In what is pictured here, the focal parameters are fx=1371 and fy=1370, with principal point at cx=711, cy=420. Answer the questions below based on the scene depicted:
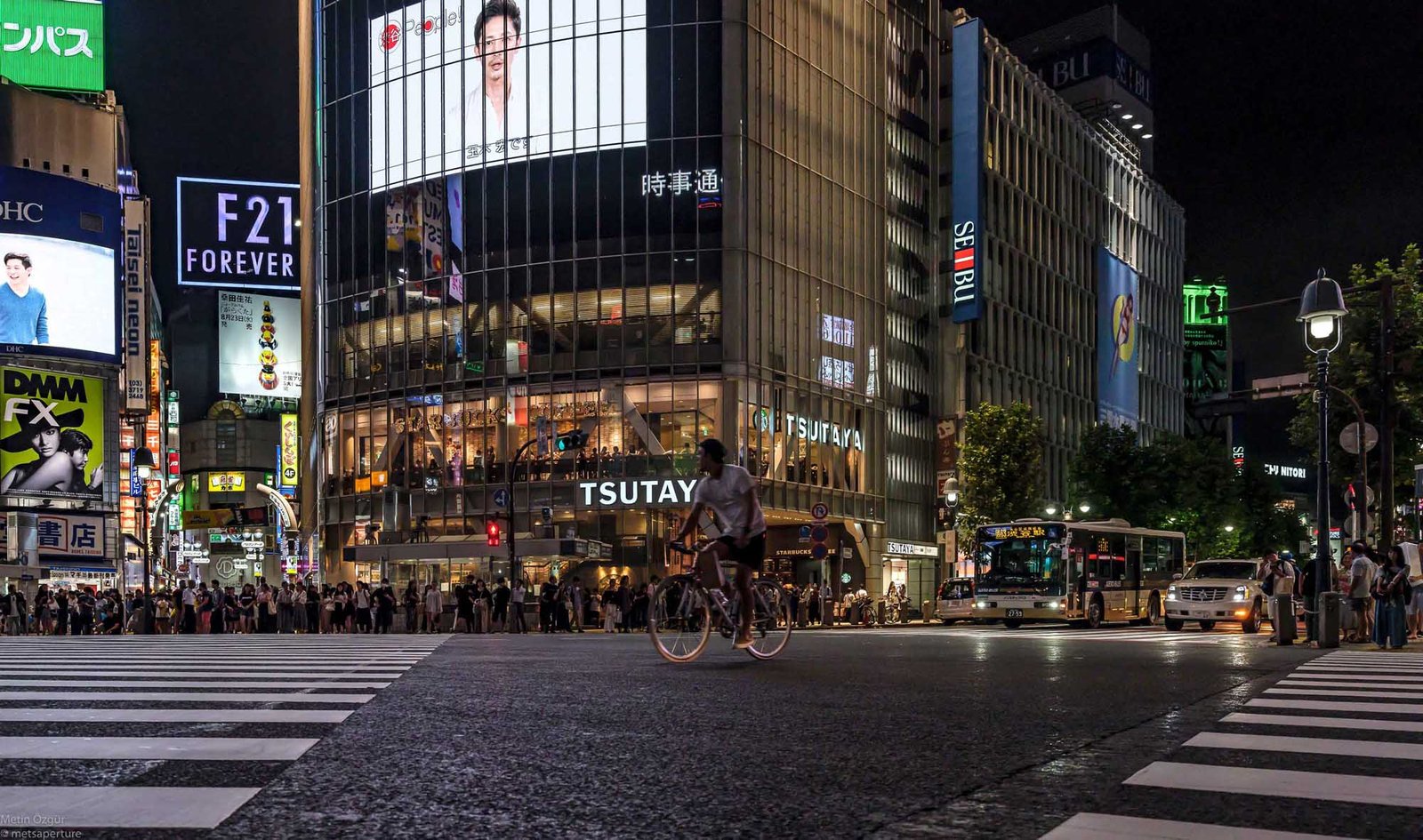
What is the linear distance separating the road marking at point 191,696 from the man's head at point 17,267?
192ft

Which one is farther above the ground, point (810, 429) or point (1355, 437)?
point (810, 429)

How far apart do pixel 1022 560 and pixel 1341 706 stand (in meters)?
28.7

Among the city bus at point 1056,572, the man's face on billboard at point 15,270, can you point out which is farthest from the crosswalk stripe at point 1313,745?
the man's face on billboard at point 15,270

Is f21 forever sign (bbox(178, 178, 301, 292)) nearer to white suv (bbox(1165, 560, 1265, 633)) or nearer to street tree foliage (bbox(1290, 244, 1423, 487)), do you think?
white suv (bbox(1165, 560, 1265, 633))

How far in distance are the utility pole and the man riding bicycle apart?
15096 millimetres

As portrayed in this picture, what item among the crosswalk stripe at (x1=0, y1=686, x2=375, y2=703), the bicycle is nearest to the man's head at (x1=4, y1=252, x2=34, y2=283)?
the bicycle

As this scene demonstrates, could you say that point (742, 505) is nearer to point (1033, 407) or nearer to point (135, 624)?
point (135, 624)

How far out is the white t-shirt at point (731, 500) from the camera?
10.0m

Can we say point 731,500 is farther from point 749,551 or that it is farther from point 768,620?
point 768,620

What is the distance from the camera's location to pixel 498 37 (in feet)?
179

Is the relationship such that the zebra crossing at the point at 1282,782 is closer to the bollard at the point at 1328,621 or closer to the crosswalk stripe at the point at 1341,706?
the crosswalk stripe at the point at 1341,706

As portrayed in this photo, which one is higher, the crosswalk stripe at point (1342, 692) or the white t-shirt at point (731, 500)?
the white t-shirt at point (731, 500)

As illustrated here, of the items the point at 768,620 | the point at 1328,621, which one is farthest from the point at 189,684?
the point at 1328,621

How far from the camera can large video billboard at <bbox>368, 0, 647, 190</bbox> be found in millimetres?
53094
